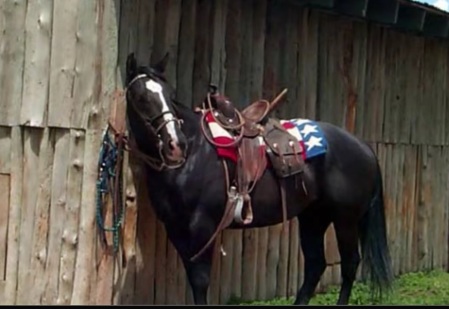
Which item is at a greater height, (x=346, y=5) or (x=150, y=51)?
(x=346, y=5)

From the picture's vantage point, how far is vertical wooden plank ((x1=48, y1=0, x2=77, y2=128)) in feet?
20.4

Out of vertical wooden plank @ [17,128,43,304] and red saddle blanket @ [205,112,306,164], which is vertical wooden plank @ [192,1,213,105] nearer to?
red saddle blanket @ [205,112,306,164]

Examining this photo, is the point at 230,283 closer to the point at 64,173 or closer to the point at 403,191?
the point at 64,173

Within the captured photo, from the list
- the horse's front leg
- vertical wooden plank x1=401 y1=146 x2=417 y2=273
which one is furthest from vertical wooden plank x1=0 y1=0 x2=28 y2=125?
vertical wooden plank x1=401 y1=146 x2=417 y2=273

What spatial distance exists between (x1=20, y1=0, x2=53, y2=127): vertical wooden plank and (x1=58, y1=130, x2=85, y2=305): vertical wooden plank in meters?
0.33

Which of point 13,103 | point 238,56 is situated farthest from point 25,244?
point 238,56

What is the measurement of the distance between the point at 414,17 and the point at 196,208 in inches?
166

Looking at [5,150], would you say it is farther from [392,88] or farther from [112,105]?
[392,88]

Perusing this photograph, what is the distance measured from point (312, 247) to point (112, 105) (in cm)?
243

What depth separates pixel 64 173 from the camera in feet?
20.5

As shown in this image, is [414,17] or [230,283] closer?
[230,283]

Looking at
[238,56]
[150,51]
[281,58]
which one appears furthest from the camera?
[281,58]

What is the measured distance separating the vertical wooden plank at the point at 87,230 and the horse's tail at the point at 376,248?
2.60m

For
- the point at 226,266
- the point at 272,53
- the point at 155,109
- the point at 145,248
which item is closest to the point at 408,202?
the point at 272,53
